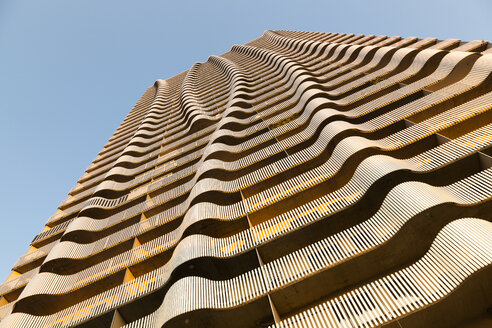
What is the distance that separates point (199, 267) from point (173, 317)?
8.73 ft

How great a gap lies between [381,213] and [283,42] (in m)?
46.0

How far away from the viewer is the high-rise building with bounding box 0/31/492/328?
27.3ft

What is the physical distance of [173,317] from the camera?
30.5ft

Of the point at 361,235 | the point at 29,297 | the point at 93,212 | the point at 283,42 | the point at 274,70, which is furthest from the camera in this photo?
Result: the point at 283,42

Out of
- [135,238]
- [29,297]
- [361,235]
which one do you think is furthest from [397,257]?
[29,297]

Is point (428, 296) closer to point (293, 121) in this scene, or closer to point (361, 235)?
point (361, 235)

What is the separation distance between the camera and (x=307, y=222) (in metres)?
11.7

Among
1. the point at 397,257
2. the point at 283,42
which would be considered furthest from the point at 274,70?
the point at 397,257

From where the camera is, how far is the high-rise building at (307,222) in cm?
833

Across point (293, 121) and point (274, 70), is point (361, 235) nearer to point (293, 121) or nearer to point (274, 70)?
point (293, 121)

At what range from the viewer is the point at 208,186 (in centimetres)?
1628

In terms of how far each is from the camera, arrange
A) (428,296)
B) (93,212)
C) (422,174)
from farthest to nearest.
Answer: (93,212) < (422,174) < (428,296)

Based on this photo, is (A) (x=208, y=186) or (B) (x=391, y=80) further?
(B) (x=391, y=80)

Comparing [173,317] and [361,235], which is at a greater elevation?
[173,317]
